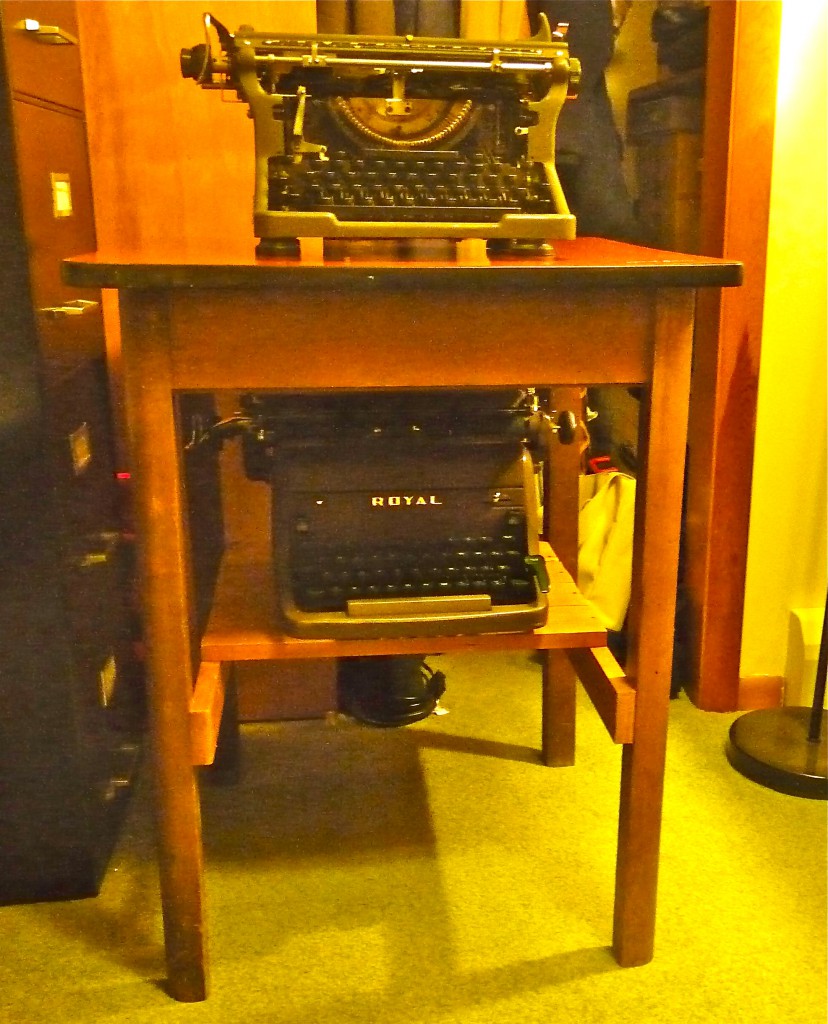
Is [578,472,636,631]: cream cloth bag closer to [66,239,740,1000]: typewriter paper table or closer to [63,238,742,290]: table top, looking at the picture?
[66,239,740,1000]: typewriter paper table

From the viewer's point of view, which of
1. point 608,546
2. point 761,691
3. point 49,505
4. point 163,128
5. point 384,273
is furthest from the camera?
point 608,546

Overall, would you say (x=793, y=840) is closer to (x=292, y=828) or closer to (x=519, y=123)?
(x=292, y=828)

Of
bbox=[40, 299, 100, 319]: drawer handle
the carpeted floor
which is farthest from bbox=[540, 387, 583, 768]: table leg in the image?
bbox=[40, 299, 100, 319]: drawer handle

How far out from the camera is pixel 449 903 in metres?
1.29

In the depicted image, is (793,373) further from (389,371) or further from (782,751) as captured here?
(389,371)

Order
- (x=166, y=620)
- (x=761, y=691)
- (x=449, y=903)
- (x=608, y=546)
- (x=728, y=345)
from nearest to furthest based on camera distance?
1. (x=166, y=620)
2. (x=449, y=903)
3. (x=728, y=345)
4. (x=761, y=691)
5. (x=608, y=546)

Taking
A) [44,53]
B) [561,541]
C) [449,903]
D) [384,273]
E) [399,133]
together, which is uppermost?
[44,53]

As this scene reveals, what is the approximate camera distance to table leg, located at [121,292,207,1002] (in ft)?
3.21

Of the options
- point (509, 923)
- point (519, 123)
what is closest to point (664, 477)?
point (519, 123)

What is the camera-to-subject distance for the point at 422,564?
3.92ft

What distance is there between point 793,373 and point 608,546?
1.56 ft

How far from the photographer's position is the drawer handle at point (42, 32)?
1.13 meters

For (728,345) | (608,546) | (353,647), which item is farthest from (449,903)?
(728,345)

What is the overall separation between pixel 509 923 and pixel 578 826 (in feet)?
0.78
